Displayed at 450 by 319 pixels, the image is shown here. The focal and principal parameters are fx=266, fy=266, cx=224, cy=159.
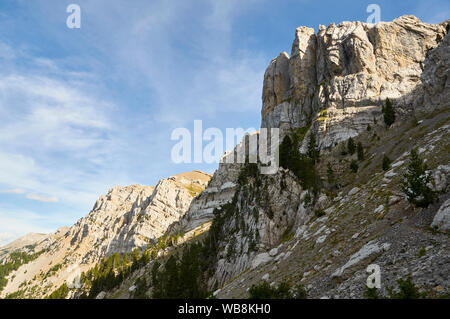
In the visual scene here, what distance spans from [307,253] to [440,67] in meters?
60.5

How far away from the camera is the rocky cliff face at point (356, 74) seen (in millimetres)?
86688

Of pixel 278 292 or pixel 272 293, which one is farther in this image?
pixel 278 292

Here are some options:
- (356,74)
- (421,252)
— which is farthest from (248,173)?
(421,252)

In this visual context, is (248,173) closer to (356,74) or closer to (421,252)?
(356,74)

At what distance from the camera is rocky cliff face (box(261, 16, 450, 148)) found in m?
86.7

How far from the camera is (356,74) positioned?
104000 mm

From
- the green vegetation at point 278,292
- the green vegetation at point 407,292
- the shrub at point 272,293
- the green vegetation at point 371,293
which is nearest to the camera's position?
the green vegetation at point 407,292

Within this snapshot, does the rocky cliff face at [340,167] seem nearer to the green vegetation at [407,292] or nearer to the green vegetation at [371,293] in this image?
the green vegetation at [407,292]

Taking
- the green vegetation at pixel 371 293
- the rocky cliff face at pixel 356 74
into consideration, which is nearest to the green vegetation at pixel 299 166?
the rocky cliff face at pixel 356 74

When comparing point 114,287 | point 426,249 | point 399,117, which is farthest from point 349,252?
point 114,287

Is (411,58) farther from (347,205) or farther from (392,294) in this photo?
(392,294)

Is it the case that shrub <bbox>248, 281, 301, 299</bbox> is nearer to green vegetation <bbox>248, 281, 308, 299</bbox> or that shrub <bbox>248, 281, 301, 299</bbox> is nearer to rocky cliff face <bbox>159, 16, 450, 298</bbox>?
green vegetation <bbox>248, 281, 308, 299</bbox>

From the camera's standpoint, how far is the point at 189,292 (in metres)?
61.2

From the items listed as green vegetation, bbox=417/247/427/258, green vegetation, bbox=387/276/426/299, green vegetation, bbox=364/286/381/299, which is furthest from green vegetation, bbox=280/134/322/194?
green vegetation, bbox=387/276/426/299
